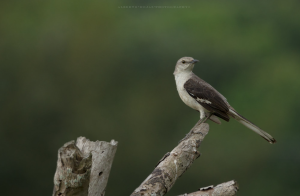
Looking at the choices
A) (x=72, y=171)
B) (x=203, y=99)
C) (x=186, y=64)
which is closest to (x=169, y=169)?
(x=72, y=171)

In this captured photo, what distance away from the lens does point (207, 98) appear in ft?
13.5

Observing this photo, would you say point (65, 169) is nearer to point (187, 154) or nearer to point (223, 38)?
point (187, 154)

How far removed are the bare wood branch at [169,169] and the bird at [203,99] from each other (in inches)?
26.4

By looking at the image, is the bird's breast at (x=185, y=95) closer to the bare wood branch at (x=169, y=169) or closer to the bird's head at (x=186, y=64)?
the bird's head at (x=186, y=64)

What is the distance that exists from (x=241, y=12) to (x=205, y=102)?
7538 millimetres

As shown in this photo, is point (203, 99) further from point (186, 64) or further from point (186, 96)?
point (186, 64)

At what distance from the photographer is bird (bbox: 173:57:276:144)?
4051 mm

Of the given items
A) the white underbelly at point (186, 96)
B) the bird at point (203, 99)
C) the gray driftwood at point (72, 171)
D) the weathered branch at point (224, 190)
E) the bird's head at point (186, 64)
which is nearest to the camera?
the gray driftwood at point (72, 171)

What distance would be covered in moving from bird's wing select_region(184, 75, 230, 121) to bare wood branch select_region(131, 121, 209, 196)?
658mm

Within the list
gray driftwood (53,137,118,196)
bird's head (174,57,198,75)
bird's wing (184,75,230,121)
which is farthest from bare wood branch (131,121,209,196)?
bird's head (174,57,198,75)

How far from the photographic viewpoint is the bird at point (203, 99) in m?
4.05

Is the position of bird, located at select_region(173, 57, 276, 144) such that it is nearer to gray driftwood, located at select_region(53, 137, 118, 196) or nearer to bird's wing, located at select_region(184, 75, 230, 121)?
bird's wing, located at select_region(184, 75, 230, 121)

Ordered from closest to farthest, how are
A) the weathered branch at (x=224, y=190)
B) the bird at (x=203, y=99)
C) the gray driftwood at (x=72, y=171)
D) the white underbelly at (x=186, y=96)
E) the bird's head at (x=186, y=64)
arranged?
the gray driftwood at (x=72, y=171) → the weathered branch at (x=224, y=190) → the bird at (x=203, y=99) → the white underbelly at (x=186, y=96) → the bird's head at (x=186, y=64)

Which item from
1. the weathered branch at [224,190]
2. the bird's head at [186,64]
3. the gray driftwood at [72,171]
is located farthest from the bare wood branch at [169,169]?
the bird's head at [186,64]
